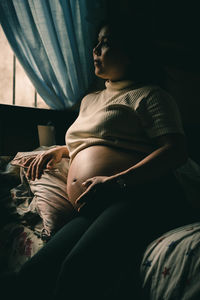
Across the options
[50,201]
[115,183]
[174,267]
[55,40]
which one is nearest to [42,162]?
[50,201]

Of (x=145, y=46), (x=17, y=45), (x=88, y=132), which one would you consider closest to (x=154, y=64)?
(x=145, y=46)

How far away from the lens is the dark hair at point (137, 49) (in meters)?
1.01

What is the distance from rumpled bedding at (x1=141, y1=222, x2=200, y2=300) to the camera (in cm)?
56

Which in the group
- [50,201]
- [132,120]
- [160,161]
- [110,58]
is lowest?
[50,201]

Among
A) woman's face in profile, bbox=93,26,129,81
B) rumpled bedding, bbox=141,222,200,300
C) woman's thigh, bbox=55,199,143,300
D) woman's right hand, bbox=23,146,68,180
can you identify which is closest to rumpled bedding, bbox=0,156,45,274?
woman's right hand, bbox=23,146,68,180

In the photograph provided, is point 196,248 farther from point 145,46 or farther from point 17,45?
point 17,45

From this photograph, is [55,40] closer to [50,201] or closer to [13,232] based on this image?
[50,201]

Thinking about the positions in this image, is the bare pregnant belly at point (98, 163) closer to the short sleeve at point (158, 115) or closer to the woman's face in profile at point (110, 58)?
the short sleeve at point (158, 115)

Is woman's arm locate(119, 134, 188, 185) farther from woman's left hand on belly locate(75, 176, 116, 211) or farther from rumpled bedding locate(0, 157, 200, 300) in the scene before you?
Answer: rumpled bedding locate(0, 157, 200, 300)

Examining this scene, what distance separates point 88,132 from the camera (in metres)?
0.92

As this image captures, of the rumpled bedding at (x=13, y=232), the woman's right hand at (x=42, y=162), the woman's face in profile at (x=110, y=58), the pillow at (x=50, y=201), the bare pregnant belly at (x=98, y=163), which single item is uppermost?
the woman's face in profile at (x=110, y=58)

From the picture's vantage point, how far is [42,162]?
3.33 ft

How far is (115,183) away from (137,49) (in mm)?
675

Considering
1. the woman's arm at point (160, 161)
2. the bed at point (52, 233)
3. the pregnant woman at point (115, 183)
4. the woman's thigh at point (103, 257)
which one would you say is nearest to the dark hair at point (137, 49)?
the pregnant woman at point (115, 183)
